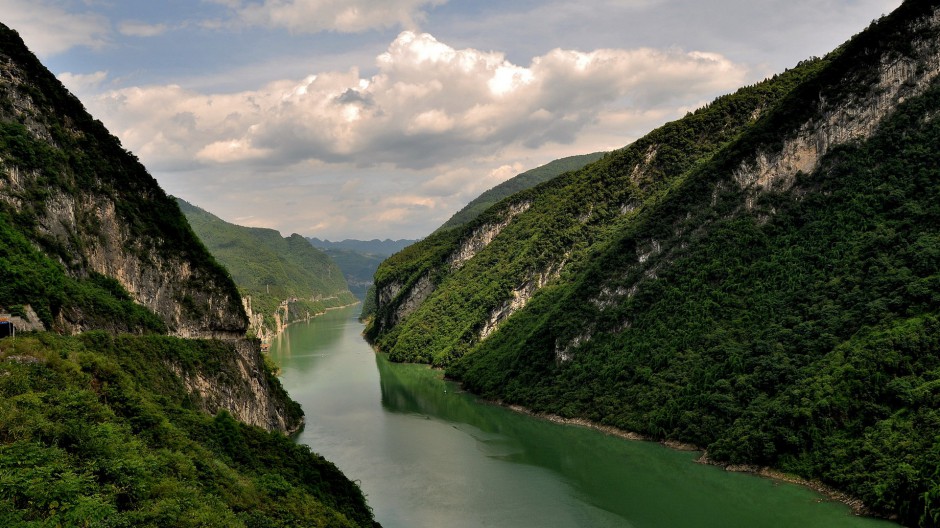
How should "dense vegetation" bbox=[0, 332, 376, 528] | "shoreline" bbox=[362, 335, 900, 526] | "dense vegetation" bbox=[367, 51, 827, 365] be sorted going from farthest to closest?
"dense vegetation" bbox=[367, 51, 827, 365] < "shoreline" bbox=[362, 335, 900, 526] < "dense vegetation" bbox=[0, 332, 376, 528]

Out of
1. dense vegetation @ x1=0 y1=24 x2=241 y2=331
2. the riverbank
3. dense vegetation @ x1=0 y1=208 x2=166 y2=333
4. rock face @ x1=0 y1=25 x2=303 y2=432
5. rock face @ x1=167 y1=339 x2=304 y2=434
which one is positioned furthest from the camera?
rock face @ x1=167 y1=339 x2=304 y2=434

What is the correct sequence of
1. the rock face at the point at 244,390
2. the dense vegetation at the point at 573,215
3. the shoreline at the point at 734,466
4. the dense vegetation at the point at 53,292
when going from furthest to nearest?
the dense vegetation at the point at 573,215, the rock face at the point at 244,390, the shoreline at the point at 734,466, the dense vegetation at the point at 53,292

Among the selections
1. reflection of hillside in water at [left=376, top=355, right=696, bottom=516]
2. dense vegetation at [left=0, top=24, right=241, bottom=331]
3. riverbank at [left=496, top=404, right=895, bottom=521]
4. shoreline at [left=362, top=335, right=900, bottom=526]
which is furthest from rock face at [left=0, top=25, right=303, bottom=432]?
riverbank at [left=496, top=404, right=895, bottom=521]

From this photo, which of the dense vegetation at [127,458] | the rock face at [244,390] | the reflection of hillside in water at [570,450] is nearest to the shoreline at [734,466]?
the reflection of hillside in water at [570,450]

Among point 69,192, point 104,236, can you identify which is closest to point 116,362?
point 69,192

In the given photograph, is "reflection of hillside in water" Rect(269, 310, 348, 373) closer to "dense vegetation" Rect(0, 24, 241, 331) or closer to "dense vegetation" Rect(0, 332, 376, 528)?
"dense vegetation" Rect(0, 24, 241, 331)

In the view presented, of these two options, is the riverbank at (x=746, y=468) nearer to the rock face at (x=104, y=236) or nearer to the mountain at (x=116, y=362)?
the mountain at (x=116, y=362)

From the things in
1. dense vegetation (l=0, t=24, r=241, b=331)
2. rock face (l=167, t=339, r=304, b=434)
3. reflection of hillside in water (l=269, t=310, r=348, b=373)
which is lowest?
reflection of hillside in water (l=269, t=310, r=348, b=373)
